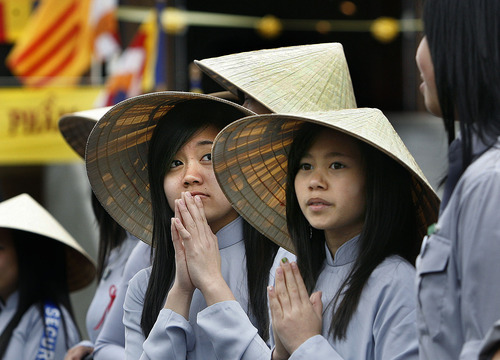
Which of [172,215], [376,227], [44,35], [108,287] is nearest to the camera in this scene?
[376,227]

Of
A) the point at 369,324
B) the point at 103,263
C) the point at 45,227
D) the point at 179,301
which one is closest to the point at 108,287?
the point at 103,263

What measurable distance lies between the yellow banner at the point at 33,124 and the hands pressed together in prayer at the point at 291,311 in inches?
246

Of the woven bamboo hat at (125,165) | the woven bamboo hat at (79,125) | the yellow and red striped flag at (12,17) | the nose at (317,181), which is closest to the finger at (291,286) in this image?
the nose at (317,181)

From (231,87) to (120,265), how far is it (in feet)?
3.73

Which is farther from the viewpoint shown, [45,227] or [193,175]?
[45,227]

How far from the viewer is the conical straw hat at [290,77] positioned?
287 cm

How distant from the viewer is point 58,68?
335 inches

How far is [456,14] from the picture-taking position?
183cm

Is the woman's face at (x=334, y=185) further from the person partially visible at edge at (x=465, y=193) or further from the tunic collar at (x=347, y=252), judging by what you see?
the person partially visible at edge at (x=465, y=193)

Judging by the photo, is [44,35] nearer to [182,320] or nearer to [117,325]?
[117,325]

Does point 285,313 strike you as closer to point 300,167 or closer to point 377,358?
point 377,358

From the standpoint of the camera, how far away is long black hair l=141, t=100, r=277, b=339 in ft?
9.08

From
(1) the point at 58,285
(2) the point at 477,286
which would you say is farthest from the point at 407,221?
(1) the point at 58,285

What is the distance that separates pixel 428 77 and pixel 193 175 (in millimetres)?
1024
